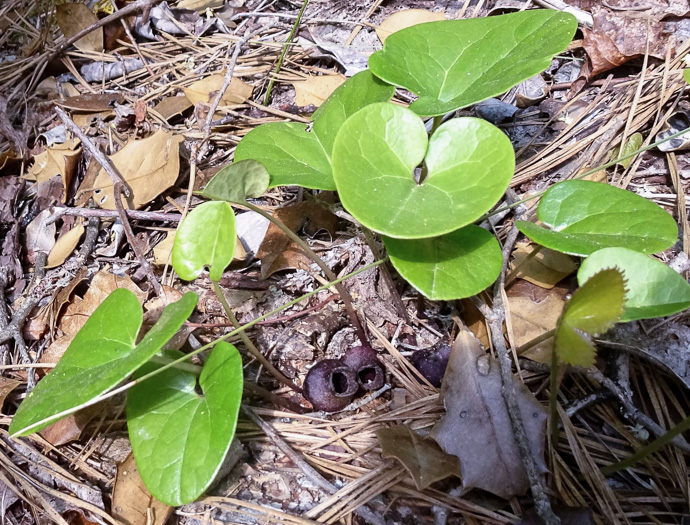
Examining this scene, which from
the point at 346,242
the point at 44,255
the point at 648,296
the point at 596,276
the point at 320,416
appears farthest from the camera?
the point at 44,255

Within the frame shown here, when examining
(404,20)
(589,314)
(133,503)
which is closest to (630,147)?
(589,314)

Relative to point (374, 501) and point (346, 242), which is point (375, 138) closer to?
point (346, 242)

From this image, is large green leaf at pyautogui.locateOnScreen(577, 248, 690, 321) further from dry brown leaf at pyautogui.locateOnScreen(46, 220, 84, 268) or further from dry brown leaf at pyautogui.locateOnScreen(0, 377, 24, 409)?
dry brown leaf at pyautogui.locateOnScreen(46, 220, 84, 268)

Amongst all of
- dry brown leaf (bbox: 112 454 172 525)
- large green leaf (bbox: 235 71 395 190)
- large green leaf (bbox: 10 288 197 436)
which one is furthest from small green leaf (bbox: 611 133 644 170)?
dry brown leaf (bbox: 112 454 172 525)

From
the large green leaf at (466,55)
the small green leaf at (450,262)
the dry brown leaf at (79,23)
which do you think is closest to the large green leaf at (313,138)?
the large green leaf at (466,55)

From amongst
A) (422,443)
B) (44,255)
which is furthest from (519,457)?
(44,255)

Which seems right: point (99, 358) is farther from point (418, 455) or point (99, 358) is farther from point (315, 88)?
point (315, 88)

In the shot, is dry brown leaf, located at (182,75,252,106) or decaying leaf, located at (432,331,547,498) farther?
dry brown leaf, located at (182,75,252,106)


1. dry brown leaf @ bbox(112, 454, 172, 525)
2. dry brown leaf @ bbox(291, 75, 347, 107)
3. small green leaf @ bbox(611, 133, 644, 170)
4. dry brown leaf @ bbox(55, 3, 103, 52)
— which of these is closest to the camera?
dry brown leaf @ bbox(112, 454, 172, 525)
